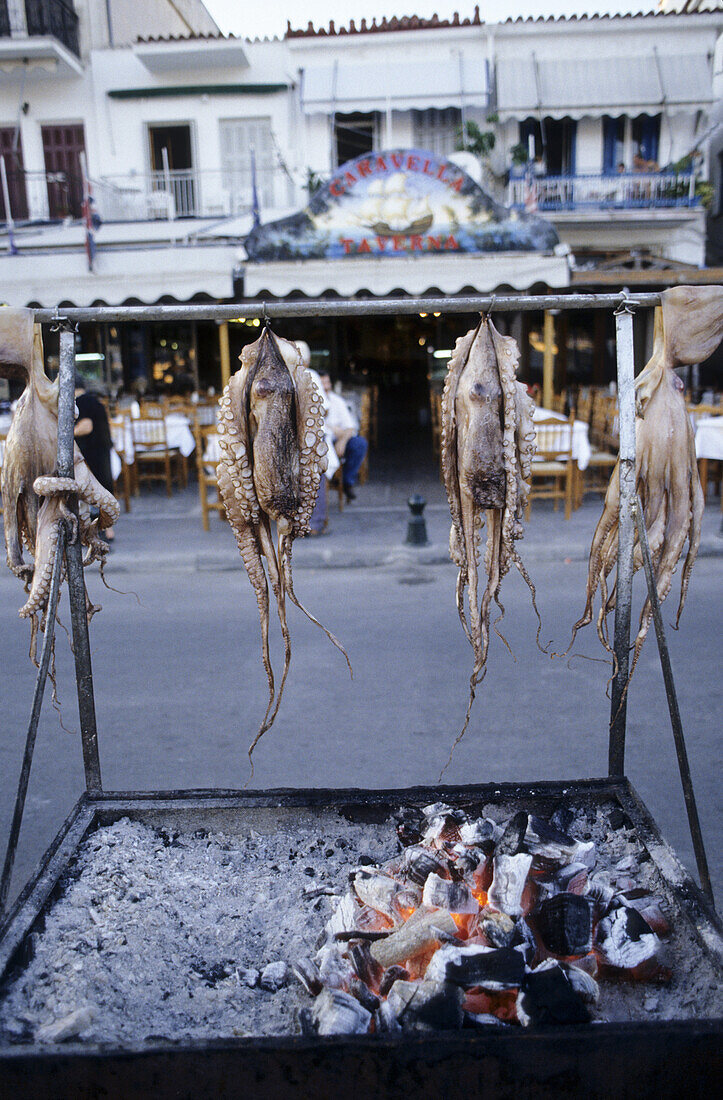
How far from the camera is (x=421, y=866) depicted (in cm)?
241

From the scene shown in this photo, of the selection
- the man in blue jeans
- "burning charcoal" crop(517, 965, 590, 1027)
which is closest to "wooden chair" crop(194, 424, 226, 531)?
the man in blue jeans

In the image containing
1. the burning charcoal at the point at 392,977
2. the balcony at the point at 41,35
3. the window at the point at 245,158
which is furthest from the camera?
the window at the point at 245,158

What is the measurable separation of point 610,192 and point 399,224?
10449mm

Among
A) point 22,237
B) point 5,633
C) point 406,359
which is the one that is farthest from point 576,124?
point 5,633

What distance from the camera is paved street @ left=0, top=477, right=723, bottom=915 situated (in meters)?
4.07

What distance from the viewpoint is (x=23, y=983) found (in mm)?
2016

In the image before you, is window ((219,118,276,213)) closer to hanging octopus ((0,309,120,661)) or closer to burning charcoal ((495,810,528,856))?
hanging octopus ((0,309,120,661))

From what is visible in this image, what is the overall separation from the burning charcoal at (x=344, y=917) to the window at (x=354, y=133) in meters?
18.5

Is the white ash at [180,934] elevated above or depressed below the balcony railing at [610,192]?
below

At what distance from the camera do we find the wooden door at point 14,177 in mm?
17969

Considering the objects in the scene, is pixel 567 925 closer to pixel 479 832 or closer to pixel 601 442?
pixel 479 832

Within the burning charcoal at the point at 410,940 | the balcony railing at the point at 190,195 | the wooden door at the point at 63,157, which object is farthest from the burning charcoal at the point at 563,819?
the wooden door at the point at 63,157

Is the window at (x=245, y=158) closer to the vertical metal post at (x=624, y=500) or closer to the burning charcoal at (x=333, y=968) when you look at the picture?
the vertical metal post at (x=624, y=500)

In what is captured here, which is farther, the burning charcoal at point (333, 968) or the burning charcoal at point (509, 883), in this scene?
the burning charcoal at point (509, 883)
